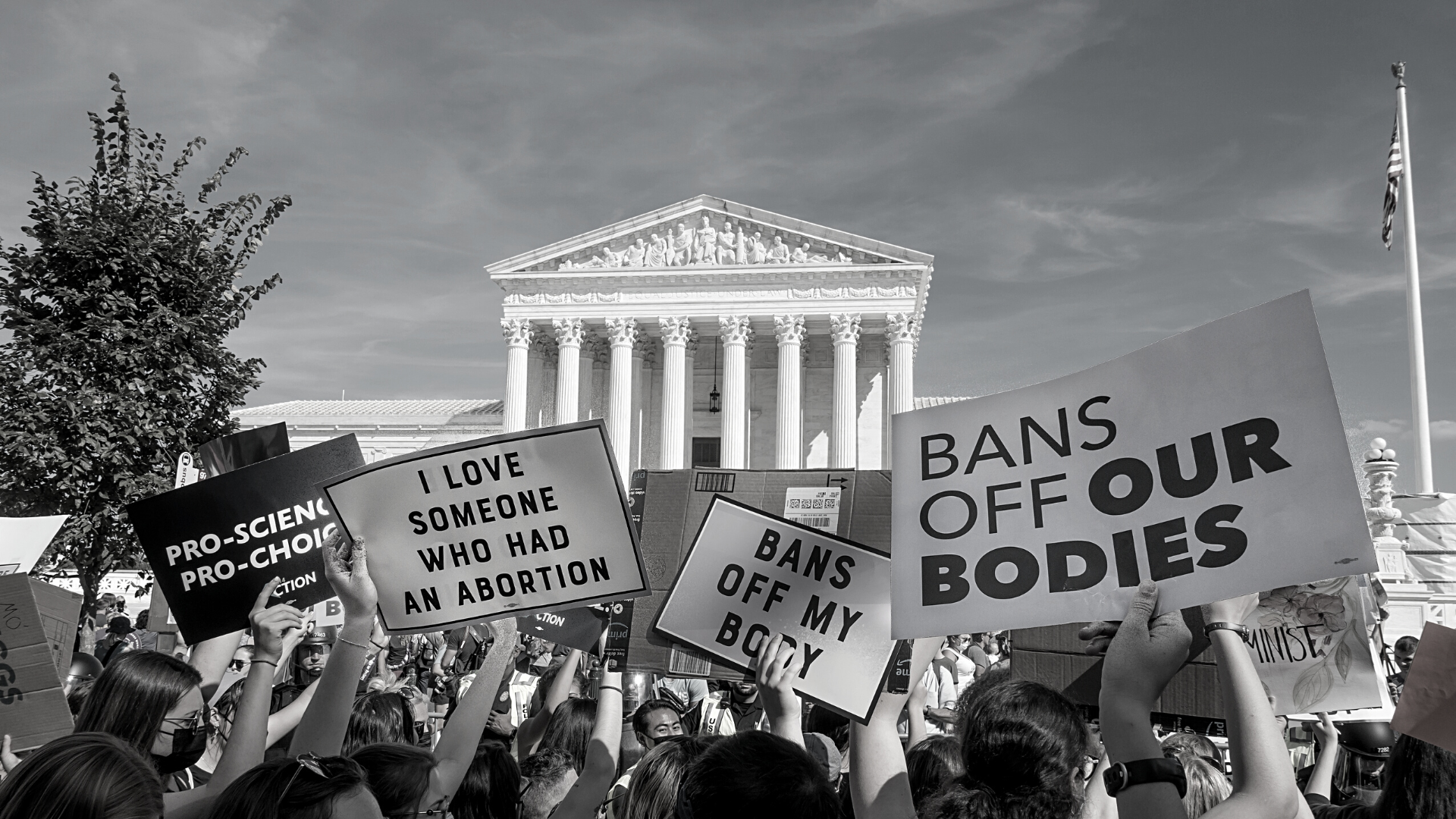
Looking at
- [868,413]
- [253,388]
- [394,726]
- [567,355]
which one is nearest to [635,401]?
[567,355]

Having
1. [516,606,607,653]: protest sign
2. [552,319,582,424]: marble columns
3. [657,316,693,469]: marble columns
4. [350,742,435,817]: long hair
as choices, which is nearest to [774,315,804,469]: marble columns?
[657,316,693,469]: marble columns

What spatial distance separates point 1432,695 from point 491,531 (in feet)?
9.71

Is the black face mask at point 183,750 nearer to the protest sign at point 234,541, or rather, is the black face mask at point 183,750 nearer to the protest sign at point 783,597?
the protest sign at point 234,541

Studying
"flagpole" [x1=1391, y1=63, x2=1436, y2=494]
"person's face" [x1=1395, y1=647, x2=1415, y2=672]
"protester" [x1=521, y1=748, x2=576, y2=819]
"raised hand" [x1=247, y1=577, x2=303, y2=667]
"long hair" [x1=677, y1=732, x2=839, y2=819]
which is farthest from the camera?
"flagpole" [x1=1391, y1=63, x2=1436, y2=494]

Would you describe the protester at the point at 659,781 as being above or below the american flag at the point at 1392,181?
below

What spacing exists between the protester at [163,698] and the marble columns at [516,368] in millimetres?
44635

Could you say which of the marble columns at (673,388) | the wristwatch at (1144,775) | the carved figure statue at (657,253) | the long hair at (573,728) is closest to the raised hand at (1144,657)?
the wristwatch at (1144,775)

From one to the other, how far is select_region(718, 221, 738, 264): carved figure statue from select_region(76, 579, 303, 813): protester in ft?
150

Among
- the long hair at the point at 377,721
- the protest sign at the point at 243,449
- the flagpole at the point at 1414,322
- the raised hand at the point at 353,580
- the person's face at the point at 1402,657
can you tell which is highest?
the flagpole at the point at 1414,322

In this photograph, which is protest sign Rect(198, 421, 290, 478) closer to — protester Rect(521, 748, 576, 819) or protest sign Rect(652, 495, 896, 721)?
protester Rect(521, 748, 576, 819)

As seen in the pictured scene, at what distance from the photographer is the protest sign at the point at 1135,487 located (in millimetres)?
2588

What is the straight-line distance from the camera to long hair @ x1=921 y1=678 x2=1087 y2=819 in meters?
2.64

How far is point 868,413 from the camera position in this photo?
167 ft

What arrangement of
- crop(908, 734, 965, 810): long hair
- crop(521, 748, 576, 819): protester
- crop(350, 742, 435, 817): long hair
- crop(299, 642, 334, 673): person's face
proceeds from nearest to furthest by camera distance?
crop(350, 742, 435, 817): long hair
crop(908, 734, 965, 810): long hair
crop(521, 748, 576, 819): protester
crop(299, 642, 334, 673): person's face
